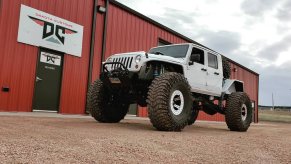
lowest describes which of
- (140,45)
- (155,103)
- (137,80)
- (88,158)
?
(88,158)

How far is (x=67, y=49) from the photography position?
1233 cm

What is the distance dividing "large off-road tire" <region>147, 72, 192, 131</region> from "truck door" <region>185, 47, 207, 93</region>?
99cm

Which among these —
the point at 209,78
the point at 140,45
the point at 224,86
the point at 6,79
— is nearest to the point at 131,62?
the point at 209,78

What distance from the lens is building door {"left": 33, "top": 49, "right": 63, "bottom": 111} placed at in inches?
448

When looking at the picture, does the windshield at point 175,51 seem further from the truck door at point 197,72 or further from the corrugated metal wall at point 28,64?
the corrugated metal wall at point 28,64

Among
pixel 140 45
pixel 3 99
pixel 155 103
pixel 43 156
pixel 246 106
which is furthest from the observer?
pixel 140 45

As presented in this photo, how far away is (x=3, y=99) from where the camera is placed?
1022cm

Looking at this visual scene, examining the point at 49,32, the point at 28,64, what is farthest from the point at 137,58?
the point at 49,32

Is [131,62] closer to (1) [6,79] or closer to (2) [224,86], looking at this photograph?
(2) [224,86]

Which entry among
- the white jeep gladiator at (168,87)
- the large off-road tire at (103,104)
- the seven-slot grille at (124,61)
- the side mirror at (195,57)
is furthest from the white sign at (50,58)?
the side mirror at (195,57)

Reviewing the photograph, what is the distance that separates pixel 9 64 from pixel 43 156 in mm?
8430

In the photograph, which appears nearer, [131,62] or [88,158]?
[88,158]

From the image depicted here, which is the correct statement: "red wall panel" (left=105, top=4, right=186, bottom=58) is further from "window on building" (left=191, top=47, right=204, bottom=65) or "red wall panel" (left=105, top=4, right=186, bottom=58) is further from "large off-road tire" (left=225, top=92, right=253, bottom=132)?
"large off-road tire" (left=225, top=92, right=253, bottom=132)

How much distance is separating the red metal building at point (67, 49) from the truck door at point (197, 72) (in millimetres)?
5946
